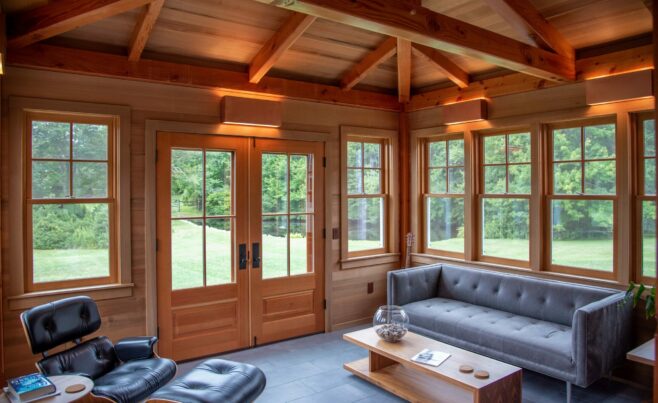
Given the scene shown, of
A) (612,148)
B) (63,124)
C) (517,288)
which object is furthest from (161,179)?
(612,148)

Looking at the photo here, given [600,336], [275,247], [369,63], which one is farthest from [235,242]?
[600,336]

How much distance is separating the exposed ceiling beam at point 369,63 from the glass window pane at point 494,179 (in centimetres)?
160

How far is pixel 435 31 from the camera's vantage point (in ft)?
10.2

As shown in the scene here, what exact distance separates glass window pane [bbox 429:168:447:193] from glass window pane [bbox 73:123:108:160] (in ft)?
11.5

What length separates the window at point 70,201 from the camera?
142 inches

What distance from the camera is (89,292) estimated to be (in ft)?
12.3

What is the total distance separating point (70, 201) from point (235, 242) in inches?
57.1

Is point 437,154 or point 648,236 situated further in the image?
point 437,154

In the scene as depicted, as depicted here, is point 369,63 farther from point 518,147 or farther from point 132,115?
point 132,115

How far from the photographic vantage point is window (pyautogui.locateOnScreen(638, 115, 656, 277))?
3789 millimetres

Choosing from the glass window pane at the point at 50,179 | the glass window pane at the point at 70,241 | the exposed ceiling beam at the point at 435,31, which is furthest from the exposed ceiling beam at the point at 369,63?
the glass window pane at the point at 50,179

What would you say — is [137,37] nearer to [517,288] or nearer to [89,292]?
[89,292]

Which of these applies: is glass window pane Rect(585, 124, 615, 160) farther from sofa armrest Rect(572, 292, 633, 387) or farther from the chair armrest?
the chair armrest

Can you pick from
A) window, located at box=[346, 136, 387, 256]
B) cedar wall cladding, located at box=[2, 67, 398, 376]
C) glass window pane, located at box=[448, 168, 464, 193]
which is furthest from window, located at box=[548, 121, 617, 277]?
cedar wall cladding, located at box=[2, 67, 398, 376]
